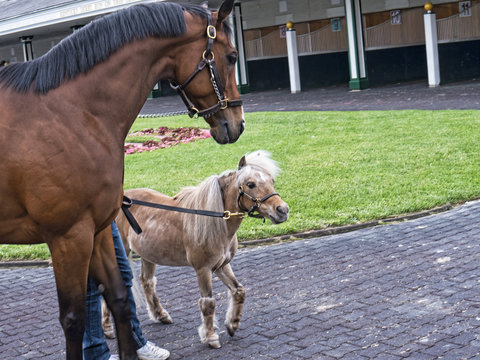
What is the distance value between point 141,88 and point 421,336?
2.57 m

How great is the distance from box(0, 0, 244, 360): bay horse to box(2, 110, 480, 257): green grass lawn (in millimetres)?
4140

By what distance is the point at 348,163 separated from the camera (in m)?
11.0

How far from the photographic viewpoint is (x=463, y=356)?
437cm

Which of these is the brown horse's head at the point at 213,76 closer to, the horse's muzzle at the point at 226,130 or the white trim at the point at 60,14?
the horse's muzzle at the point at 226,130

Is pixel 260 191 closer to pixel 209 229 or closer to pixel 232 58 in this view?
pixel 209 229

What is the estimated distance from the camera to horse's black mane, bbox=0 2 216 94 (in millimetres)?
3844

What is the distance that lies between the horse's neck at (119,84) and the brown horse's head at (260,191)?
4.22 ft

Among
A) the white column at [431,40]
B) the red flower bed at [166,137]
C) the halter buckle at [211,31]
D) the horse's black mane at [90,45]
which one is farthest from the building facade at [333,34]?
the horse's black mane at [90,45]

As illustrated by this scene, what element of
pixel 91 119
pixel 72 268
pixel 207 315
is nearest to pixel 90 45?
pixel 91 119

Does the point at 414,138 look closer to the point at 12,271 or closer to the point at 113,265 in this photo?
the point at 12,271

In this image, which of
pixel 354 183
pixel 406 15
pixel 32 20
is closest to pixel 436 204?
pixel 354 183

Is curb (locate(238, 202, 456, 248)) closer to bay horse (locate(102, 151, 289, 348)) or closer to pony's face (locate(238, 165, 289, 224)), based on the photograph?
bay horse (locate(102, 151, 289, 348))

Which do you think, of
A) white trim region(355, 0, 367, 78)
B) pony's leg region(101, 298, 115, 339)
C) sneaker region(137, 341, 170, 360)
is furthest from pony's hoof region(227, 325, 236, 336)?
white trim region(355, 0, 367, 78)

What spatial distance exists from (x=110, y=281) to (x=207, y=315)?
109cm
